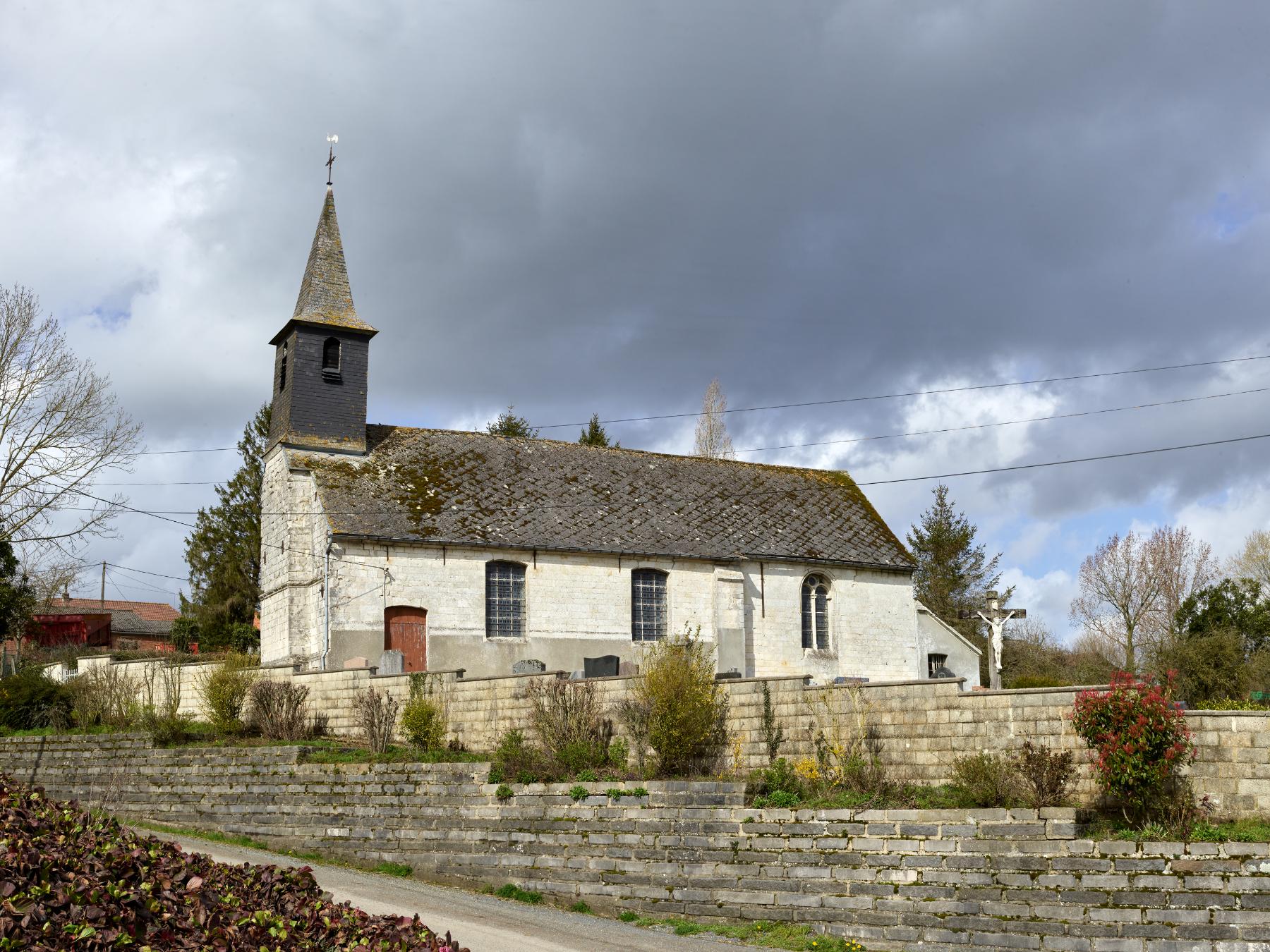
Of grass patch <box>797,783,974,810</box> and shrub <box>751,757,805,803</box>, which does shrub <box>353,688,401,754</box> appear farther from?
grass patch <box>797,783,974,810</box>

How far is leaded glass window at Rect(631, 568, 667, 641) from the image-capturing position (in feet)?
101

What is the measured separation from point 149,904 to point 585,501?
82.9ft

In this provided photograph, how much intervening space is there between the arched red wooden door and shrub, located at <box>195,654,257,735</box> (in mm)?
4471

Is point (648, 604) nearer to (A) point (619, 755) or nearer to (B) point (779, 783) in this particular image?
(A) point (619, 755)

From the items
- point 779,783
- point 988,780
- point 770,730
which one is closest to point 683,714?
point 770,730

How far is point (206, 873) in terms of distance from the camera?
821cm

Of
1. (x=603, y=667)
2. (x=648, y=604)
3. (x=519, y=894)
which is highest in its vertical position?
(x=648, y=604)

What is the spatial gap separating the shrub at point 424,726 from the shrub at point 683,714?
4.57 meters

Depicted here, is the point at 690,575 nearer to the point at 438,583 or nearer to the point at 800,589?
the point at 800,589

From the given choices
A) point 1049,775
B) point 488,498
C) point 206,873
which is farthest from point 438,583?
point 206,873

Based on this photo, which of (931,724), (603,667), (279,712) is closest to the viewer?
(931,724)

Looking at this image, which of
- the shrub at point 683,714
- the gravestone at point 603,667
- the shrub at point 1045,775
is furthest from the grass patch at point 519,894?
the shrub at point 1045,775

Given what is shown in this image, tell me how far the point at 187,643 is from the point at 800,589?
85.0 ft

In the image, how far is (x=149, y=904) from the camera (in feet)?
22.9
